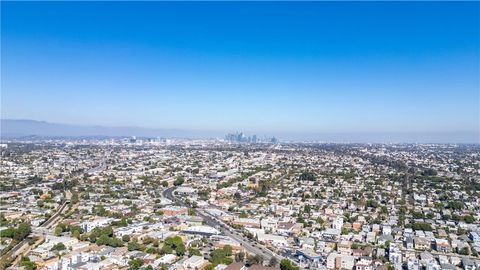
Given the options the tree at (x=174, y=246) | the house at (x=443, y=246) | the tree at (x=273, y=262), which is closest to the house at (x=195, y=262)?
the tree at (x=174, y=246)

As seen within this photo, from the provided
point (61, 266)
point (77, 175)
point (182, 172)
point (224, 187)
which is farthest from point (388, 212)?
point (77, 175)

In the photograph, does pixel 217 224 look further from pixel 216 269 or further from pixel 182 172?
pixel 182 172

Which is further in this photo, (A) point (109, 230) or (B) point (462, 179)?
(B) point (462, 179)

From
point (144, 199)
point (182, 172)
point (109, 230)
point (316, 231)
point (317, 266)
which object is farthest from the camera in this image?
point (182, 172)

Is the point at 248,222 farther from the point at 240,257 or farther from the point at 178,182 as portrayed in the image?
the point at 178,182

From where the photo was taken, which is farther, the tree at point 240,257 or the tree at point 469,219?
the tree at point 469,219

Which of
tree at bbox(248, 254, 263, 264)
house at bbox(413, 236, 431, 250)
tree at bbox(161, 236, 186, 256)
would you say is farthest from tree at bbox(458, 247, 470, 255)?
tree at bbox(161, 236, 186, 256)

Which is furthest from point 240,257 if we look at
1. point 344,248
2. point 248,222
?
point 248,222

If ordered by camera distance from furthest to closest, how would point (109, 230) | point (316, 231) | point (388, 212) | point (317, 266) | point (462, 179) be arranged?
1. point (462, 179)
2. point (388, 212)
3. point (316, 231)
4. point (109, 230)
5. point (317, 266)

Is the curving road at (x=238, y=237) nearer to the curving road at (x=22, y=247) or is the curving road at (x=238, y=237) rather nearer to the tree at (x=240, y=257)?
the tree at (x=240, y=257)

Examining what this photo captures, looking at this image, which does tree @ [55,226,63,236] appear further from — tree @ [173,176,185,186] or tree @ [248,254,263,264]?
tree @ [173,176,185,186]
